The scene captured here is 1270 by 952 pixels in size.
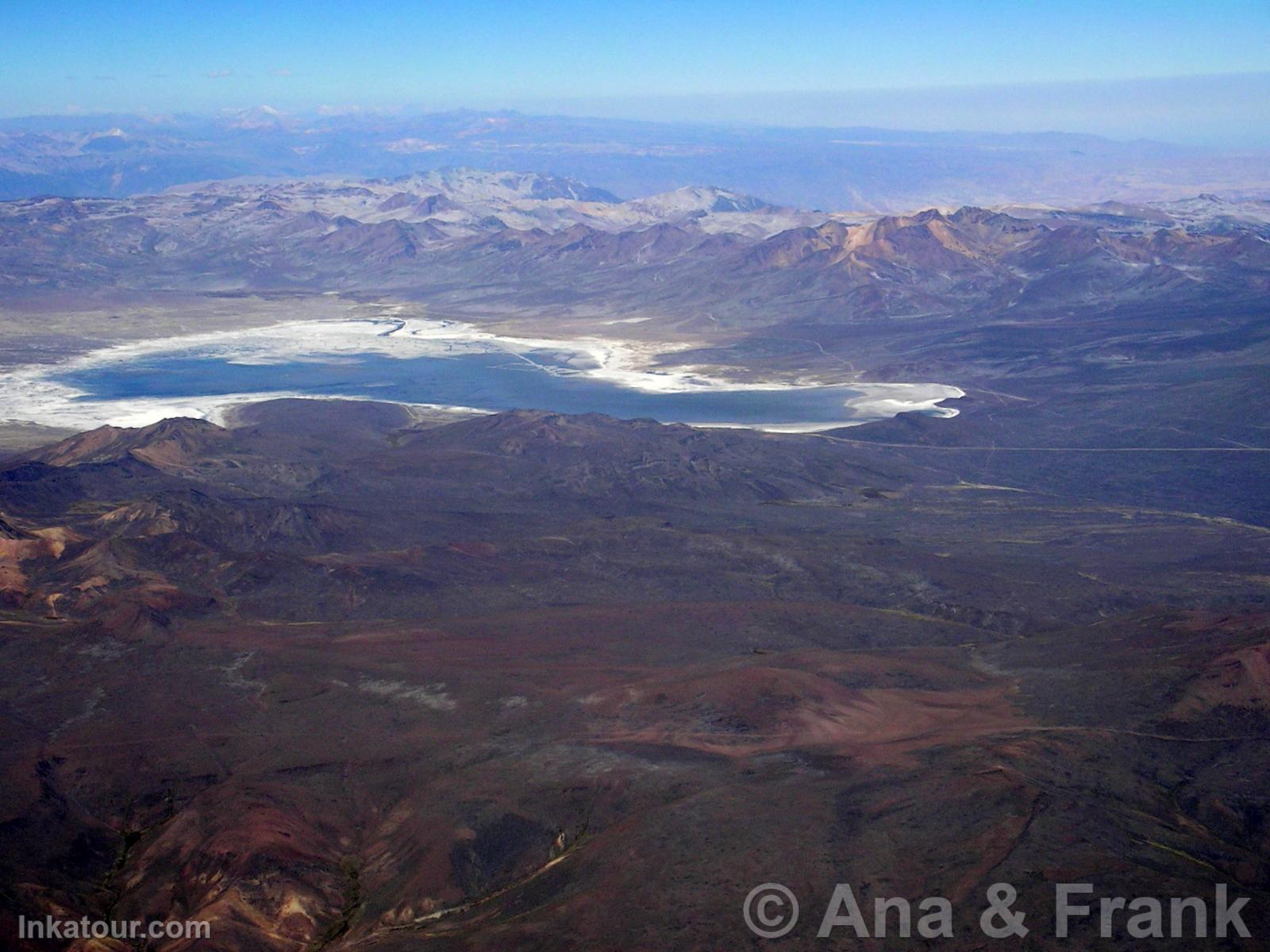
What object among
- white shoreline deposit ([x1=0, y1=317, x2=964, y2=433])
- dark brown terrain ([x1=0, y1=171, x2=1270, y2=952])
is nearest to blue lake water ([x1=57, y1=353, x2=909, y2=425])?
white shoreline deposit ([x1=0, y1=317, x2=964, y2=433])

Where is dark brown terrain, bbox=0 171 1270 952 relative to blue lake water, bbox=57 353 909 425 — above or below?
above

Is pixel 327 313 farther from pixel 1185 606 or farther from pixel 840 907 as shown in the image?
pixel 840 907

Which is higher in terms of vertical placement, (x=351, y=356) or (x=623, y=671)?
(x=623, y=671)

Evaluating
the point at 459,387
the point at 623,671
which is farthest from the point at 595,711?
the point at 459,387

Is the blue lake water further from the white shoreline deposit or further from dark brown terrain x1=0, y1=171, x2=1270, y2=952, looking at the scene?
dark brown terrain x1=0, y1=171, x2=1270, y2=952

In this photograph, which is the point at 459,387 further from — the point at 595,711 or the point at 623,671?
the point at 595,711

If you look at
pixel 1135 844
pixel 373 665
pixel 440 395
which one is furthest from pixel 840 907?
pixel 440 395

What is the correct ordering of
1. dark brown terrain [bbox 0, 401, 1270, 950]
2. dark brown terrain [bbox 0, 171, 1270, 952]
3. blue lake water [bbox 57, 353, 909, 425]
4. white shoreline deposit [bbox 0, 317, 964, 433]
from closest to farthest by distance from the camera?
dark brown terrain [bbox 0, 401, 1270, 950], dark brown terrain [bbox 0, 171, 1270, 952], white shoreline deposit [bbox 0, 317, 964, 433], blue lake water [bbox 57, 353, 909, 425]
